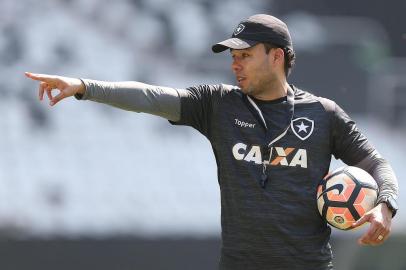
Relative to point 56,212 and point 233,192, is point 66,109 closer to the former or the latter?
point 56,212

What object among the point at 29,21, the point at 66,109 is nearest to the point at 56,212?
the point at 66,109

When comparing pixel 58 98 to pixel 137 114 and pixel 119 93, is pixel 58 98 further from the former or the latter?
pixel 137 114

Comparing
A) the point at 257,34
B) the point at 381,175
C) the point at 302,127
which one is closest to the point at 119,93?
the point at 257,34

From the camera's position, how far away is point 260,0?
6.97 metres

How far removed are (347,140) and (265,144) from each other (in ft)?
1.16

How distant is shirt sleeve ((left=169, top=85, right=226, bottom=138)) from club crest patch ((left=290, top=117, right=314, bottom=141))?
1.12ft

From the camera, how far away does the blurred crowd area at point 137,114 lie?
640 cm

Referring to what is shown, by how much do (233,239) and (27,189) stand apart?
327cm

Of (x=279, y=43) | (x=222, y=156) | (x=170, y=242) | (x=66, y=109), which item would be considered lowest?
(x=170, y=242)

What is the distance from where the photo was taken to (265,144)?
11.3ft

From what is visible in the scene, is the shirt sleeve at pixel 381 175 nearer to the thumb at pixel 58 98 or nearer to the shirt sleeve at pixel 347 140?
the shirt sleeve at pixel 347 140

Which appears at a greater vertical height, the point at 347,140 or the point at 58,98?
the point at 58,98

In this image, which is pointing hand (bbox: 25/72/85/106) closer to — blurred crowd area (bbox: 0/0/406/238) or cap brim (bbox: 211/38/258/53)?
cap brim (bbox: 211/38/258/53)

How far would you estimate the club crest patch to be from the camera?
3.48 m
